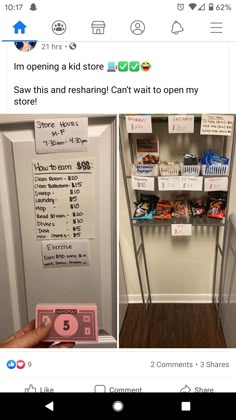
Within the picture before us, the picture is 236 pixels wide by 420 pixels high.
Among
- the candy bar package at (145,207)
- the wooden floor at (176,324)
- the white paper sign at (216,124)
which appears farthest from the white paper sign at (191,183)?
the wooden floor at (176,324)

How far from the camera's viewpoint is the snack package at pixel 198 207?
1.55 metres

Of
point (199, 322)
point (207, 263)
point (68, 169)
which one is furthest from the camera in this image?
point (207, 263)

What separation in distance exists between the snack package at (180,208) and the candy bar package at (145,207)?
0.09 meters

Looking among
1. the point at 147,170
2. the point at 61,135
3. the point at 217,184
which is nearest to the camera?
the point at 61,135

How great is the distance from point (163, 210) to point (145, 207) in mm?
85

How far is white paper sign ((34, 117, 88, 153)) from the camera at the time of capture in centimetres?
54

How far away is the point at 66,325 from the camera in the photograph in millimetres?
520
